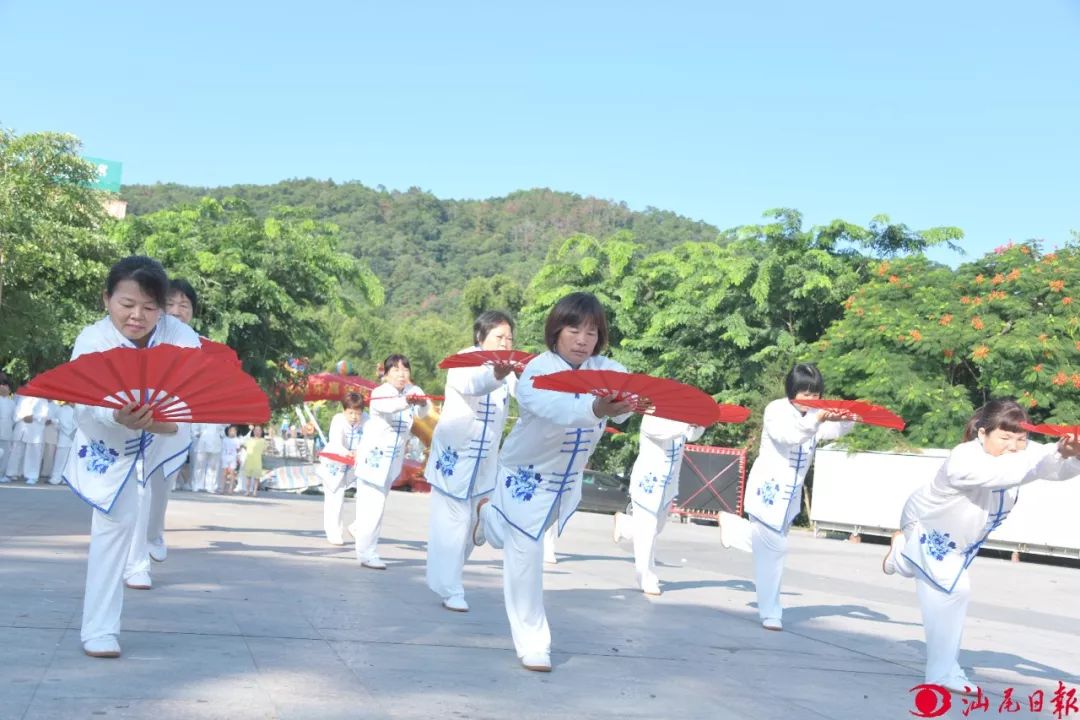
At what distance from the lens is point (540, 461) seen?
5.79 metres

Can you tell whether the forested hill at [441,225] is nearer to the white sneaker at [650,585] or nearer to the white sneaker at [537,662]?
the white sneaker at [650,585]

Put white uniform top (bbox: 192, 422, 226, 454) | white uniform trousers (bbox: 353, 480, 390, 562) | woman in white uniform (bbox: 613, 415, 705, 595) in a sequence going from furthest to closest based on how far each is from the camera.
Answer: white uniform top (bbox: 192, 422, 226, 454), woman in white uniform (bbox: 613, 415, 705, 595), white uniform trousers (bbox: 353, 480, 390, 562)

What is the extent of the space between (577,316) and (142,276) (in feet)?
6.64

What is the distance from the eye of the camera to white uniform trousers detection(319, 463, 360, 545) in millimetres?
11688

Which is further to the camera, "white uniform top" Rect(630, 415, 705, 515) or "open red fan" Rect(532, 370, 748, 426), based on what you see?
"white uniform top" Rect(630, 415, 705, 515)

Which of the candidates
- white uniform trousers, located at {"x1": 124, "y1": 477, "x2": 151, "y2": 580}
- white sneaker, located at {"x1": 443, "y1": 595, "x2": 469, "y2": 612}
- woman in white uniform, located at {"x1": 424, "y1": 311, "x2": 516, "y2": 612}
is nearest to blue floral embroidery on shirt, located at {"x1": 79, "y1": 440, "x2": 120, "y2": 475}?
white uniform trousers, located at {"x1": 124, "y1": 477, "x2": 151, "y2": 580}

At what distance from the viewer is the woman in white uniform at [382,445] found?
951 centimetres

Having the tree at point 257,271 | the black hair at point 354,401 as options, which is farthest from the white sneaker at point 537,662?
the tree at point 257,271

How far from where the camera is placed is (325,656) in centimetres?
523

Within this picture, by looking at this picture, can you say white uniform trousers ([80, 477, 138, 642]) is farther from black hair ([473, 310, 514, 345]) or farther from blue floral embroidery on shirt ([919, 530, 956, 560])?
blue floral embroidery on shirt ([919, 530, 956, 560])

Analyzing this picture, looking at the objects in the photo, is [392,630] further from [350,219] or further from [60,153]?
[350,219]

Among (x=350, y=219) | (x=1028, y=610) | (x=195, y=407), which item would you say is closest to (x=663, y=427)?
(x=1028, y=610)

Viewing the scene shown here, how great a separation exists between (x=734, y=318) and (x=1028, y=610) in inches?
742

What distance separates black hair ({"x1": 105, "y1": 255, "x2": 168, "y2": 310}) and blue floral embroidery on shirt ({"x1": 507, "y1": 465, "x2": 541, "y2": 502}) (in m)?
1.88
